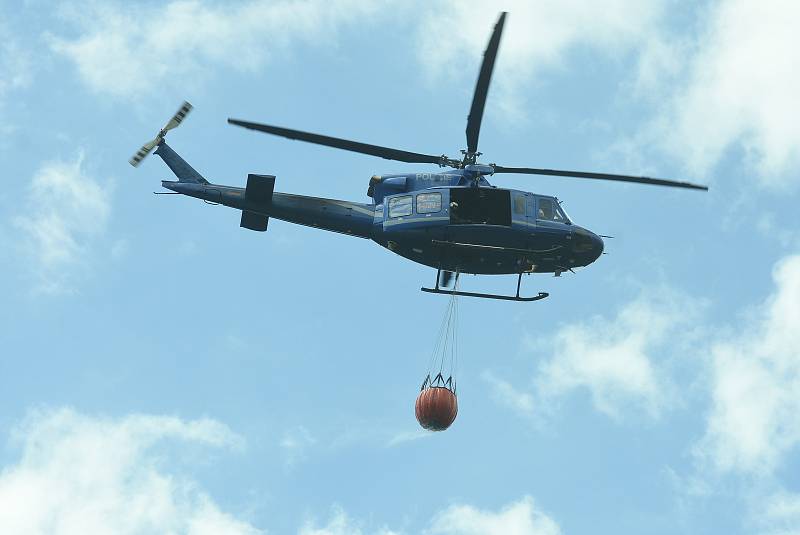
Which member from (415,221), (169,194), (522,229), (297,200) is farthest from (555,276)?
(169,194)

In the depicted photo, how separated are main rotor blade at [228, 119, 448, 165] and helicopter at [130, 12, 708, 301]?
1.2 inches

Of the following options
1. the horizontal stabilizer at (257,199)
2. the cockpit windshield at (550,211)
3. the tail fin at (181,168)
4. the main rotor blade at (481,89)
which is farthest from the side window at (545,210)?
the tail fin at (181,168)

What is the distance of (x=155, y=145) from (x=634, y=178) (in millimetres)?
17444

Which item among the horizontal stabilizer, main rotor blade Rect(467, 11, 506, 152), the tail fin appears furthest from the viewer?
the tail fin

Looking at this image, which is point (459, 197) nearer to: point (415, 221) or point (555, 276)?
point (415, 221)

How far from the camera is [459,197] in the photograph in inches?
1405

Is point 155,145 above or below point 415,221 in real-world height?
above

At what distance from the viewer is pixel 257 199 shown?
1508 inches

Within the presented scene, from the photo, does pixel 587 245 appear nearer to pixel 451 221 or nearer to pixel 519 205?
pixel 519 205

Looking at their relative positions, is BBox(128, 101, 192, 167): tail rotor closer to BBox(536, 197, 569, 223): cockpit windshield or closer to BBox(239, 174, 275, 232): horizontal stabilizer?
BBox(239, 174, 275, 232): horizontal stabilizer

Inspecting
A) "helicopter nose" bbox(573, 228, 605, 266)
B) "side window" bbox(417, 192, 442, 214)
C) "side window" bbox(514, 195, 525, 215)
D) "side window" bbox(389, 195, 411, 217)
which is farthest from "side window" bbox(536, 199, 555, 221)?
"side window" bbox(389, 195, 411, 217)

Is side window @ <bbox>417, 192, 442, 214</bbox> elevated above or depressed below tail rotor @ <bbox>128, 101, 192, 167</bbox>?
below

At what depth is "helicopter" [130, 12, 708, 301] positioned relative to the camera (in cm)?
3528

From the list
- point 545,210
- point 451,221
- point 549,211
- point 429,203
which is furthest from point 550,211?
point 429,203
